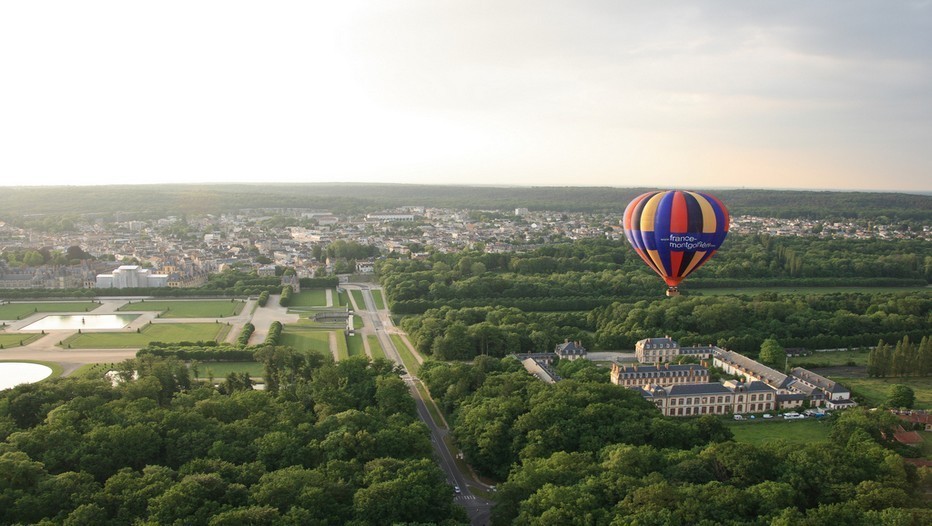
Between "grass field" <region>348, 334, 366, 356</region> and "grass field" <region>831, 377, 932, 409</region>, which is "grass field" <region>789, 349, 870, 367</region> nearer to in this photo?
"grass field" <region>831, 377, 932, 409</region>

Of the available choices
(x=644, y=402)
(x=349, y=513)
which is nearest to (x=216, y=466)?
(x=349, y=513)

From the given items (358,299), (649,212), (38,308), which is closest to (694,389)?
(649,212)

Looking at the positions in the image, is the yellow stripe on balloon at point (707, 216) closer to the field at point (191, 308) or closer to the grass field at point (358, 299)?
the grass field at point (358, 299)

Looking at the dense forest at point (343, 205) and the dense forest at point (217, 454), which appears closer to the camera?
the dense forest at point (217, 454)

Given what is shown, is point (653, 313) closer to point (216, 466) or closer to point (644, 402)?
point (644, 402)

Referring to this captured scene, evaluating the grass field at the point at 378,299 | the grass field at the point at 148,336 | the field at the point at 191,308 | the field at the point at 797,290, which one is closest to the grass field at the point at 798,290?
the field at the point at 797,290

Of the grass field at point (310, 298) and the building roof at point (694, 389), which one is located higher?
the building roof at point (694, 389)

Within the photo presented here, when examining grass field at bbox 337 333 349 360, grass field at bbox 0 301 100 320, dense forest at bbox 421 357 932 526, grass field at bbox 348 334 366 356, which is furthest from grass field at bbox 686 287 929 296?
grass field at bbox 0 301 100 320
